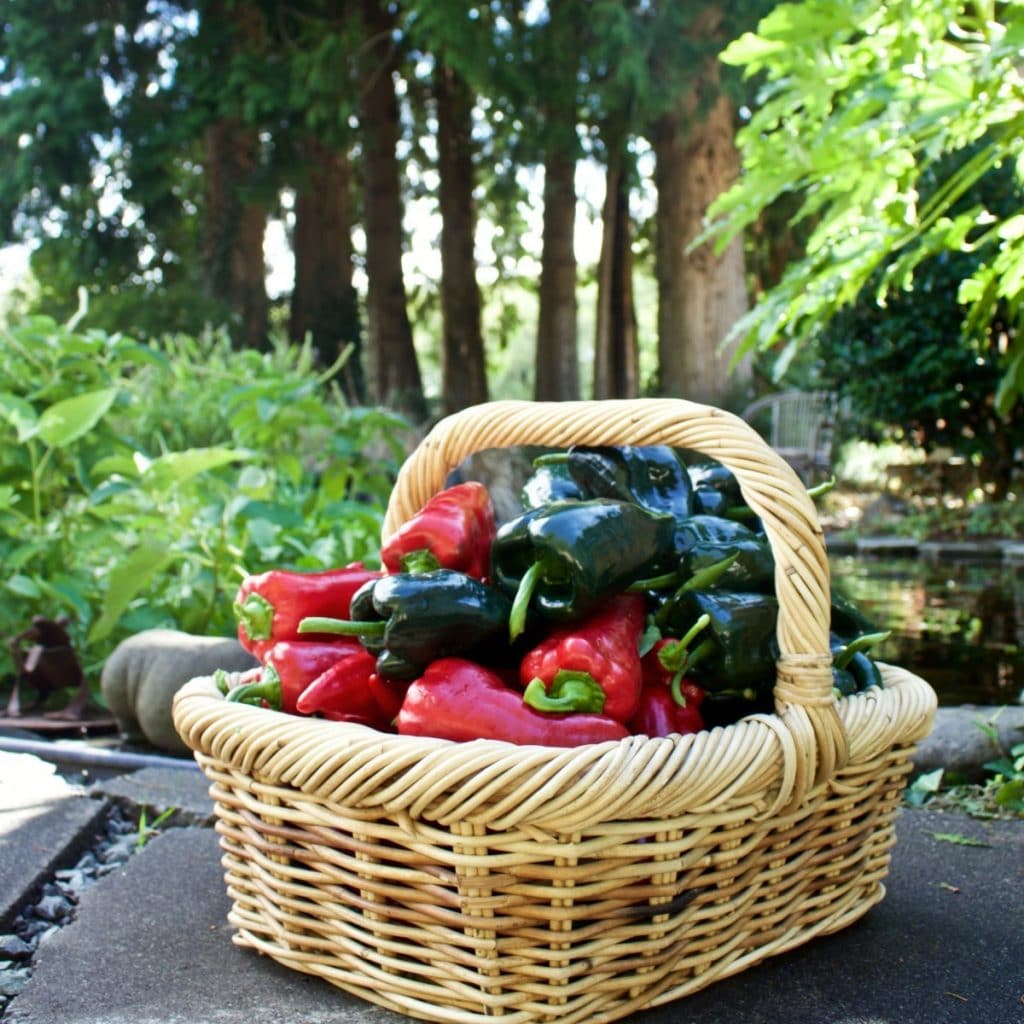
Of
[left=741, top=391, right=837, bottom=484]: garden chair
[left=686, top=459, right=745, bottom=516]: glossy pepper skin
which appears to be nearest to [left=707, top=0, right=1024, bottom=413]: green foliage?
[left=686, top=459, right=745, bottom=516]: glossy pepper skin

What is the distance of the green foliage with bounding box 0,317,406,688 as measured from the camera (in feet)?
9.59

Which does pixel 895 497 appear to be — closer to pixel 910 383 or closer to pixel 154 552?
pixel 910 383

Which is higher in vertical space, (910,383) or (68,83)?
(68,83)

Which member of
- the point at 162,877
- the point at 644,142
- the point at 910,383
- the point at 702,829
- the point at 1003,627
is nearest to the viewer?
the point at 702,829

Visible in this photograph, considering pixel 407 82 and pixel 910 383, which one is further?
pixel 407 82

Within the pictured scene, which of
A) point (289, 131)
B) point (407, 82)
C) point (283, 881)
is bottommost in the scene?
point (283, 881)

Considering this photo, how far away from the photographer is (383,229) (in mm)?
10523

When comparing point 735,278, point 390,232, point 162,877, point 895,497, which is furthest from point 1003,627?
point 390,232

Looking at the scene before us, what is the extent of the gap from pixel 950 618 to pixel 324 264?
795 centimetres

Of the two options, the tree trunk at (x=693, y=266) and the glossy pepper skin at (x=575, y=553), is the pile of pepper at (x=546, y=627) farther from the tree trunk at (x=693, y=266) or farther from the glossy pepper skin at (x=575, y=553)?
the tree trunk at (x=693, y=266)

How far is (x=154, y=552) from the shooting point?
2756mm

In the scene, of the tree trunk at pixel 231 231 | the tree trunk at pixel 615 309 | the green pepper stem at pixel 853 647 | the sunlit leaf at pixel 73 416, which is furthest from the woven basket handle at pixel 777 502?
the tree trunk at pixel 615 309

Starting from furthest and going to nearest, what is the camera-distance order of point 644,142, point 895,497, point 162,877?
point 644,142
point 895,497
point 162,877

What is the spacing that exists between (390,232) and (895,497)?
17.2ft
